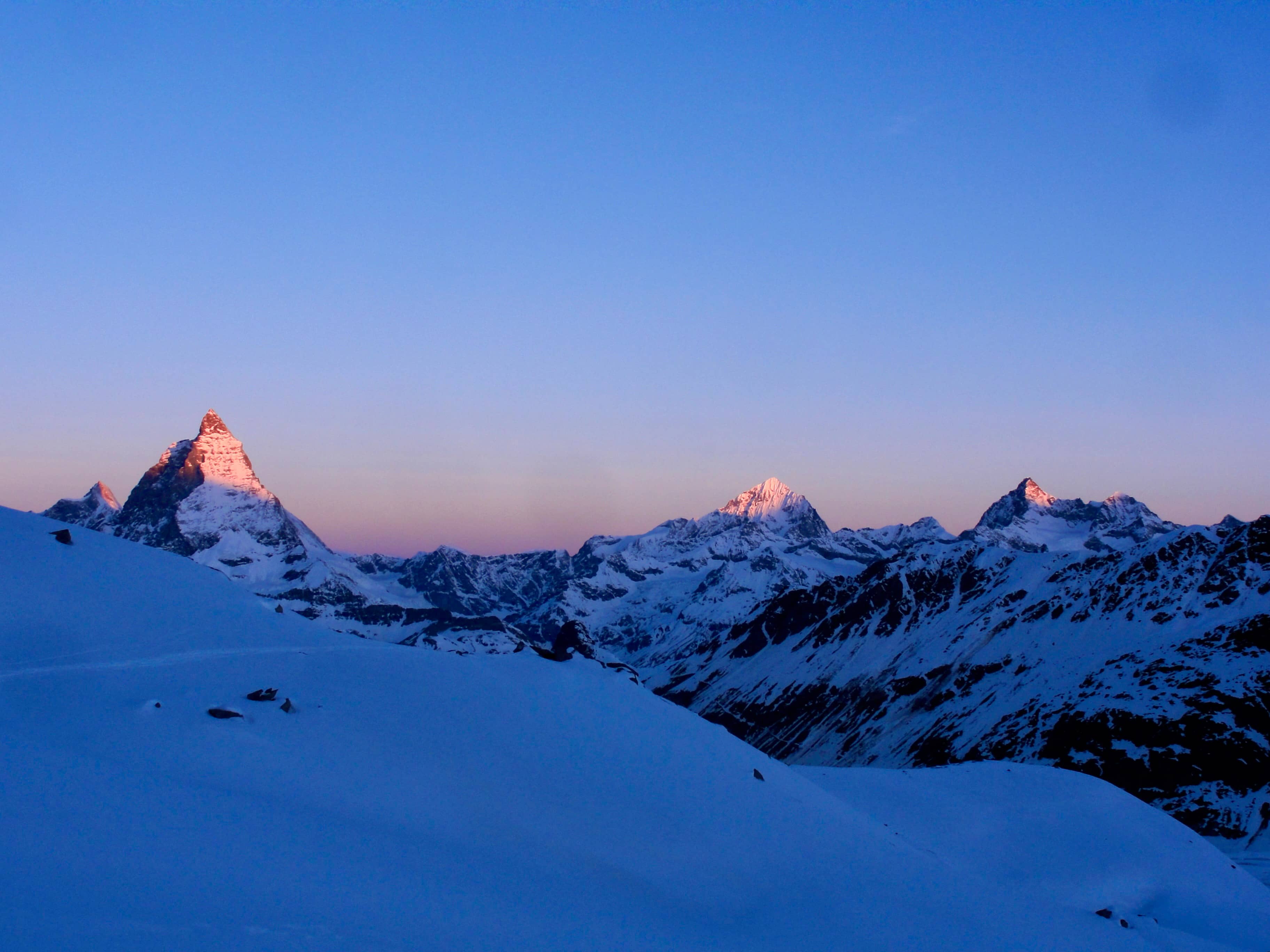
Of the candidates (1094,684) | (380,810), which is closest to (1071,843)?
(380,810)

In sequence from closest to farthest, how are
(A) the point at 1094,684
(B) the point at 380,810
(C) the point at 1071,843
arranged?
(B) the point at 380,810 → (C) the point at 1071,843 → (A) the point at 1094,684

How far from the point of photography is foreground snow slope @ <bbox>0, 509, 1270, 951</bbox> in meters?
12.6

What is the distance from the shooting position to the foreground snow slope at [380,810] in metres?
12.6

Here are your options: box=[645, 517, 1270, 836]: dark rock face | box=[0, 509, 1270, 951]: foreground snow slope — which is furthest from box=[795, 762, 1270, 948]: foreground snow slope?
box=[645, 517, 1270, 836]: dark rock face

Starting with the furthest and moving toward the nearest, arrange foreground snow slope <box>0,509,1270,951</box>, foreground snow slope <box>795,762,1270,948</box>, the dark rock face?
the dark rock face < foreground snow slope <box>795,762,1270,948</box> < foreground snow slope <box>0,509,1270,951</box>

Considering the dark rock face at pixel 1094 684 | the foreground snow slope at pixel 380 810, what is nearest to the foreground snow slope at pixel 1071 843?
the foreground snow slope at pixel 380 810

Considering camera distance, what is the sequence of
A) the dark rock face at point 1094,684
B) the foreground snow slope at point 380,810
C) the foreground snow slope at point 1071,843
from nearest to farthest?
the foreground snow slope at point 380,810 < the foreground snow slope at point 1071,843 < the dark rock face at point 1094,684

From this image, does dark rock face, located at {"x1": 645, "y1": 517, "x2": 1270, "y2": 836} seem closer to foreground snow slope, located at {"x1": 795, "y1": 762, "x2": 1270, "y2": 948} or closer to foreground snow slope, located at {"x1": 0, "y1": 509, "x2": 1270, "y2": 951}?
foreground snow slope, located at {"x1": 795, "y1": 762, "x2": 1270, "y2": 948}

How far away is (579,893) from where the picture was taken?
16.1m

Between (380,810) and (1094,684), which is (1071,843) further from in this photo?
(1094,684)

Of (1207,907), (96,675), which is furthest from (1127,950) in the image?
(96,675)

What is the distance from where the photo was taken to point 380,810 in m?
17.1

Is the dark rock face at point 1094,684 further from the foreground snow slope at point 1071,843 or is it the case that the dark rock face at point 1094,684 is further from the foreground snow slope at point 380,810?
the foreground snow slope at point 380,810

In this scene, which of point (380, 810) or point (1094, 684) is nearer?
point (380, 810)
